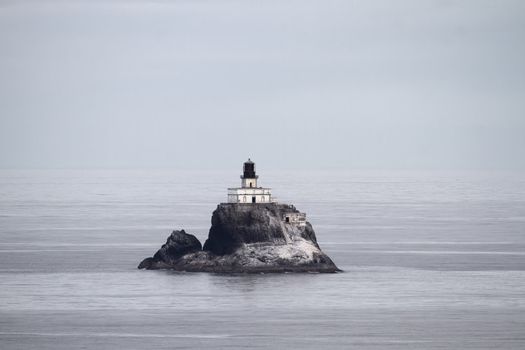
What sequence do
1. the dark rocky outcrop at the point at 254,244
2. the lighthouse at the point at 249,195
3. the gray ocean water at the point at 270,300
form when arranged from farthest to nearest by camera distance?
the lighthouse at the point at 249,195 → the dark rocky outcrop at the point at 254,244 → the gray ocean water at the point at 270,300

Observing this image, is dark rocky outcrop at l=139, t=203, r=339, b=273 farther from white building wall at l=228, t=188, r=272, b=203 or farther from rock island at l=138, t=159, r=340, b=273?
white building wall at l=228, t=188, r=272, b=203

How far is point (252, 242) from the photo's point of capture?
4299 inches

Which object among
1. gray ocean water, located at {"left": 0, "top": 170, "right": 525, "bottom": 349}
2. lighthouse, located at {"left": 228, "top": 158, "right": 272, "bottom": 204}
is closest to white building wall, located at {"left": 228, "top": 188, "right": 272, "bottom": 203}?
lighthouse, located at {"left": 228, "top": 158, "right": 272, "bottom": 204}

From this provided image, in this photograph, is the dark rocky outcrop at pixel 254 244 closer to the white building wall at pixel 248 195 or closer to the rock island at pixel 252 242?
the rock island at pixel 252 242

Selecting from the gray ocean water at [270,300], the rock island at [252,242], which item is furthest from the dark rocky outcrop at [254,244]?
the gray ocean water at [270,300]

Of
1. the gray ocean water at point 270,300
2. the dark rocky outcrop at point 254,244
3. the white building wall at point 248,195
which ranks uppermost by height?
the white building wall at point 248,195

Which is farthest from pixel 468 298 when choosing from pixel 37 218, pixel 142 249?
Answer: pixel 37 218

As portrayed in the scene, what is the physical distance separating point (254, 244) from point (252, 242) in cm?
20

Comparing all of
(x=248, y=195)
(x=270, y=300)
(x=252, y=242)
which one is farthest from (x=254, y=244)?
(x=270, y=300)

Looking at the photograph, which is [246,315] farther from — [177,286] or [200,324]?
[177,286]

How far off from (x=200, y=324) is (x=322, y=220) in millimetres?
95093

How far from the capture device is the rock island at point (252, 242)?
109m

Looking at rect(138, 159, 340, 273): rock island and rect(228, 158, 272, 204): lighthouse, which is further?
rect(228, 158, 272, 204): lighthouse

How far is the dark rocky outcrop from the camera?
358 ft
